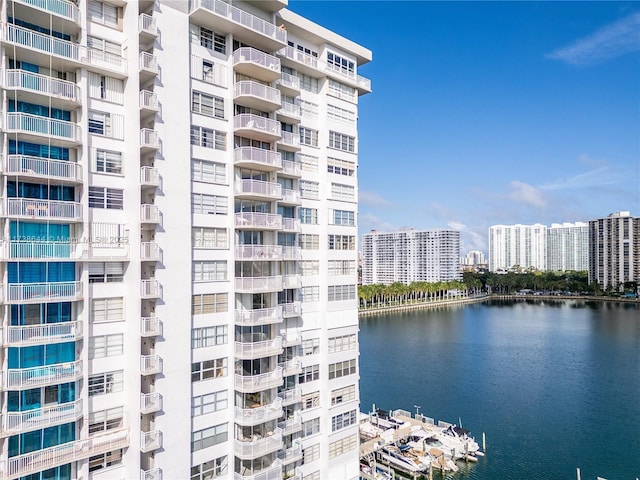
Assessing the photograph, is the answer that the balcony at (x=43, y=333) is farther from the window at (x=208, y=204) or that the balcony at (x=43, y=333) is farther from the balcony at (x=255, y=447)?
the balcony at (x=255, y=447)

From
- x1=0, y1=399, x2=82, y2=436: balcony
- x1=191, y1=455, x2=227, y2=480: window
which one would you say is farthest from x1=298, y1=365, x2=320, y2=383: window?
x1=0, y1=399, x2=82, y2=436: balcony

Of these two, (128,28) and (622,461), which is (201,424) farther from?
(622,461)

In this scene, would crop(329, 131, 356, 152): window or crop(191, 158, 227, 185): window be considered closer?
crop(191, 158, 227, 185): window

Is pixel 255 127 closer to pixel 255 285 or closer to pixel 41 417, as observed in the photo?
pixel 255 285

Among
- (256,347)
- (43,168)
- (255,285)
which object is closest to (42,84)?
(43,168)

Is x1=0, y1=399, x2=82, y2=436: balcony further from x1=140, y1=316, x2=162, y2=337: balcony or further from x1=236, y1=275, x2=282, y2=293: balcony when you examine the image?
x1=236, y1=275, x2=282, y2=293: balcony

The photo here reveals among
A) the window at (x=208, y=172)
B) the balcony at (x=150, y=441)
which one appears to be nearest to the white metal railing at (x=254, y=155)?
the window at (x=208, y=172)

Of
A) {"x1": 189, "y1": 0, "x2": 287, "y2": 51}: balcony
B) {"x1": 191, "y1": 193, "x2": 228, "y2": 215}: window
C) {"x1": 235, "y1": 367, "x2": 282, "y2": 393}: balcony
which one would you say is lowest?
{"x1": 235, "y1": 367, "x2": 282, "y2": 393}: balcony
